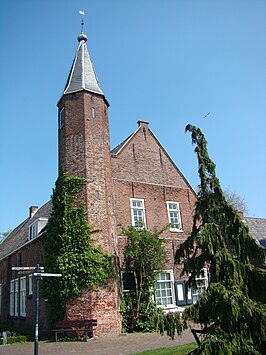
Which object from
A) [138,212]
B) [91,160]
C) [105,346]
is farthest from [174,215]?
[105,346]

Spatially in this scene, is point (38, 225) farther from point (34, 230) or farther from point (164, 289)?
point (164, 289)

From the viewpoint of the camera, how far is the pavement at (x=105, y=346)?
1202 cm

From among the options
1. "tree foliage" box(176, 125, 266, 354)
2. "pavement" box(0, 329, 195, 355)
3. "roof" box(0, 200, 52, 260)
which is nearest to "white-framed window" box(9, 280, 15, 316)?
"roof" box(0, 200, 52, 260)

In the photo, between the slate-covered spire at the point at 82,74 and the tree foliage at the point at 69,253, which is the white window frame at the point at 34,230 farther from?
the slate-covered spire at the point at 82,74

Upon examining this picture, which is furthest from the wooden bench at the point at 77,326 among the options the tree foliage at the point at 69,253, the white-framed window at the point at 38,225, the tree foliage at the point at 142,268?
the white-framed window at the point at 38,225

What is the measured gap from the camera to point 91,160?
→ 18.4 m

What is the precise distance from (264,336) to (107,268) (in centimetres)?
1018

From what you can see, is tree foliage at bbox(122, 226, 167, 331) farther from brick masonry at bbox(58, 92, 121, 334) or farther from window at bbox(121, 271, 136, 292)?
brick masonry at bbox(58, 92, 121, 334)

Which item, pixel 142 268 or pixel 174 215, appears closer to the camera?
pixel 142 268

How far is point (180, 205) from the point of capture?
2341 cm

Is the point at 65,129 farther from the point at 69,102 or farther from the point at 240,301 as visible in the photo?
the point at 240,301

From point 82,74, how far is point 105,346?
15.2 meters

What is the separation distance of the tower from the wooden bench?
0.39 metres

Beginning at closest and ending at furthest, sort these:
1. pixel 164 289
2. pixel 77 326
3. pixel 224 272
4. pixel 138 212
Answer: pixel 224 272 < pixel 77 326 < pixel 164 289 < pixel 138 212
